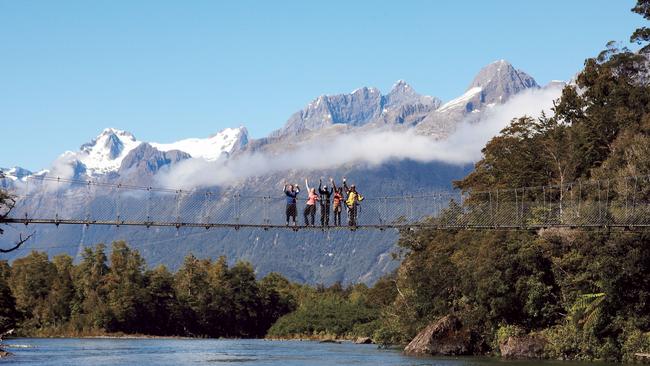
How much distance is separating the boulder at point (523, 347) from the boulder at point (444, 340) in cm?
316

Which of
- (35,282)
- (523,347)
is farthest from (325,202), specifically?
(35,282)

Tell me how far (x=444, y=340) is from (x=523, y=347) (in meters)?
5.49

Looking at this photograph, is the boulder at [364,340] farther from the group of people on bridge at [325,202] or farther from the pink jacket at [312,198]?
the pink jacket at [312,198]

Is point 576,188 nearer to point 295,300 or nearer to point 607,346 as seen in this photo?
point 607,346

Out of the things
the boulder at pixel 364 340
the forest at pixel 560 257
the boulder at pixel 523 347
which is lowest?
the boulder at pixel 364 340

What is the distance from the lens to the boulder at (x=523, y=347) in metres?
52.2

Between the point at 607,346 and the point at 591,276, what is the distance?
3298mm

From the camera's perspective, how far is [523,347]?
52.5 meters

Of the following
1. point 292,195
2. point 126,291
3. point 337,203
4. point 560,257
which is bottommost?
point 126,291

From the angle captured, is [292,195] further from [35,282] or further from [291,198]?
[35,282]

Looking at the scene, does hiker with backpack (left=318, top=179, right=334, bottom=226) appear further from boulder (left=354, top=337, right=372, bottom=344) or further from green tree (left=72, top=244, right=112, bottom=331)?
green tree (left=72, top=244, right=112, bottom=331)

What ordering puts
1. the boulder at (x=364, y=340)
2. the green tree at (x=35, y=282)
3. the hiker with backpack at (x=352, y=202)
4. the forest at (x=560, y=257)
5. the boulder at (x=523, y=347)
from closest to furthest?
the hiker with backpack at (x=352, y=202), the forest at (x=560, y=257), the boulder at (x=523, y=347), the boulder at (x=364, y=340), the green tree at (x=35, y=282)

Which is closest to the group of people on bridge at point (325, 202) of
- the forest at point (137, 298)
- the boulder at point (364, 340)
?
the boulder at point (364, 340)

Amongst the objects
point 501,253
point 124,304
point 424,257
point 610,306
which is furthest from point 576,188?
point 124,304
